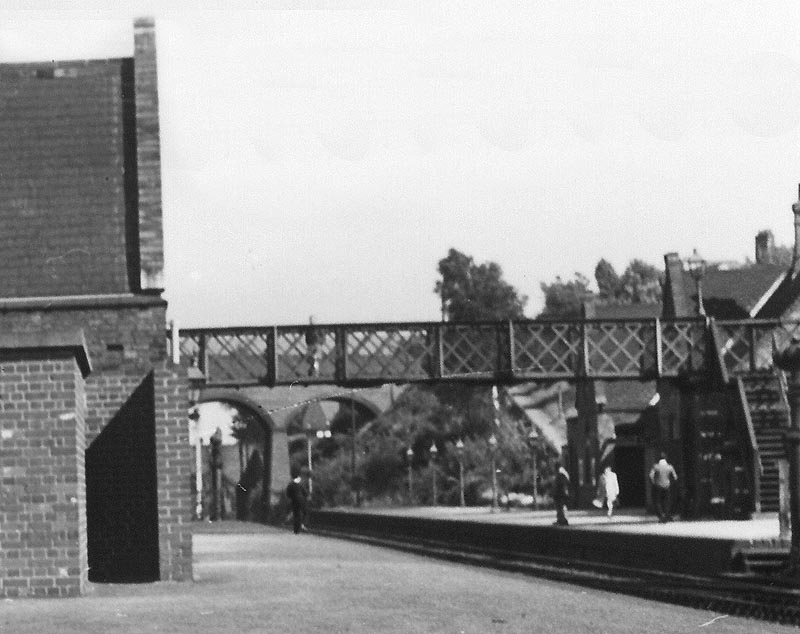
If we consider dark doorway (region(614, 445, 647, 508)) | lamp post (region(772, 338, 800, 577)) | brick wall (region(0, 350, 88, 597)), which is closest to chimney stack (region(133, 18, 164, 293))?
brick wall (region(0, 350, 88, 597))

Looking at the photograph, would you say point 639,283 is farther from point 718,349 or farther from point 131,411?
point 131,411

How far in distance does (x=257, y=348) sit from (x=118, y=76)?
77.2 ft

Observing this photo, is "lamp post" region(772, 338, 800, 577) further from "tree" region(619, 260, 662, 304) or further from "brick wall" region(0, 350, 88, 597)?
"tree" region(619, 260, 662, 304)

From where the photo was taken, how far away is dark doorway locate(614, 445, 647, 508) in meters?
71.6

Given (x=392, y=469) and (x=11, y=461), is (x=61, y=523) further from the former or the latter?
(x=392, y=469)

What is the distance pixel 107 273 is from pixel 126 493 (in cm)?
272

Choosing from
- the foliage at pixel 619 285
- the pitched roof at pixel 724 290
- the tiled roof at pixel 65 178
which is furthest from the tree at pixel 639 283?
the tiled roof at pixel 65 178

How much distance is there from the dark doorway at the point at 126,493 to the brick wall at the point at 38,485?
4.12 meters

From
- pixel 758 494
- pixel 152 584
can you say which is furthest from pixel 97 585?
pixel 758 494

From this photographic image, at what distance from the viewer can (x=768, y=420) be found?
161 feet

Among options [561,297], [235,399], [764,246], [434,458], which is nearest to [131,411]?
[764,246]

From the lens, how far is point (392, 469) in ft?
330

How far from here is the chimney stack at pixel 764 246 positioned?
85938mm

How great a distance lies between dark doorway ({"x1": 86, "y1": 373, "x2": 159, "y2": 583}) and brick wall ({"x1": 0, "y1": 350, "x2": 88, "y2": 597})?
13.5 feet
